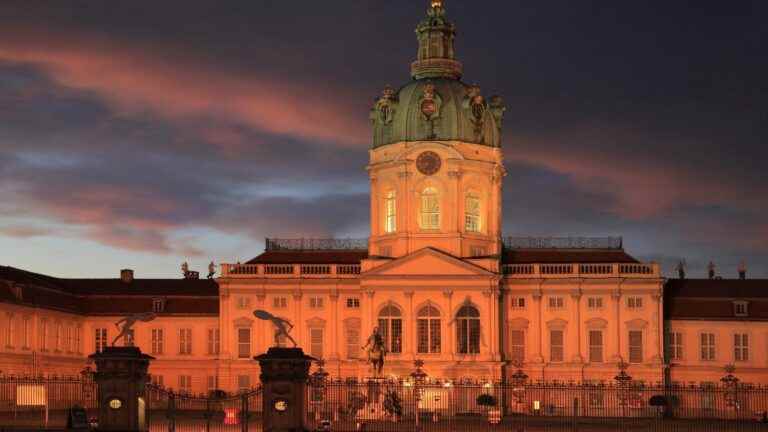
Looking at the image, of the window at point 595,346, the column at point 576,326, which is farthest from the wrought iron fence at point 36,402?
the window at point 595,346

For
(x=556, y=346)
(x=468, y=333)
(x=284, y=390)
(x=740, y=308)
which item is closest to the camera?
(x=284, y=390)

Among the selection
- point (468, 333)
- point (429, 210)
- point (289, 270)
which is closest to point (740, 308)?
point (468, 333)

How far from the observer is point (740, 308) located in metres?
122

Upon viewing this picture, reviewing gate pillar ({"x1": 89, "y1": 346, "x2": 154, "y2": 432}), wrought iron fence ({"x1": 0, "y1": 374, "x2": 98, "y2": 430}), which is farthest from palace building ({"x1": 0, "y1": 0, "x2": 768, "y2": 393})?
gate pillar ({"x1": 89, "y1": 346, "x2": 154, "y2": 432})

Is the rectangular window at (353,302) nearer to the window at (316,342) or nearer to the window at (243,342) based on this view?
the window at (316,342)

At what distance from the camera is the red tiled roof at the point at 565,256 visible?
12569 cm

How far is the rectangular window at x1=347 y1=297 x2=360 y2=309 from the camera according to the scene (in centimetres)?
12425

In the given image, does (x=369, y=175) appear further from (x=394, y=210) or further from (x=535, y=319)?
(x=535, y=319)

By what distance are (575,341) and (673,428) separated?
123ft

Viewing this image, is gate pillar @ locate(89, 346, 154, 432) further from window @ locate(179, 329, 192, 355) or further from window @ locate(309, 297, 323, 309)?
window @ locate(179, 329, 192, 355)

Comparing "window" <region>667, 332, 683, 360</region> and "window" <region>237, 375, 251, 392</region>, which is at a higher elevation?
"window" <region>667, 332, 683, 360</region>

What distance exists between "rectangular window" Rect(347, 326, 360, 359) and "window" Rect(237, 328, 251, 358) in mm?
7713

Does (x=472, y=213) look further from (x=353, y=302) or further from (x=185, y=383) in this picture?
(x=185, y=383)

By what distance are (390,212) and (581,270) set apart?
15.4m
